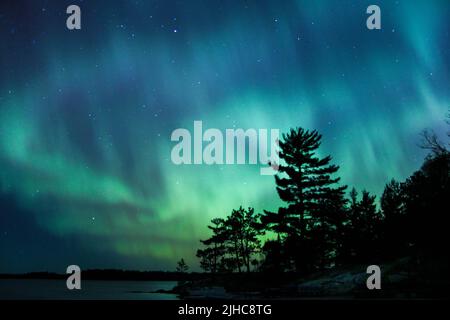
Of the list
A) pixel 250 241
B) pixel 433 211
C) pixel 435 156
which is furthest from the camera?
pixel 250 241

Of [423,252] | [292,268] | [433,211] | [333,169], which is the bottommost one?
[292,268]

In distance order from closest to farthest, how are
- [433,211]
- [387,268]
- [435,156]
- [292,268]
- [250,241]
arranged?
[387,268], [433,211], [435,156], [292,268], [250,241]

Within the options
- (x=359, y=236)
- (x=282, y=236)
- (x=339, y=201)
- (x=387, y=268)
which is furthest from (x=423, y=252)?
(x=359, y=236)

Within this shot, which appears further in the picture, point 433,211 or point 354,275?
point 433,211

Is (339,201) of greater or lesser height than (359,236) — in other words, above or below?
above

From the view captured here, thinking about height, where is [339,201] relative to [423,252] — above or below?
above

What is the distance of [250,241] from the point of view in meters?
57.0

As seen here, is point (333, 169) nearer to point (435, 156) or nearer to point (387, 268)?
point (435, 156)
